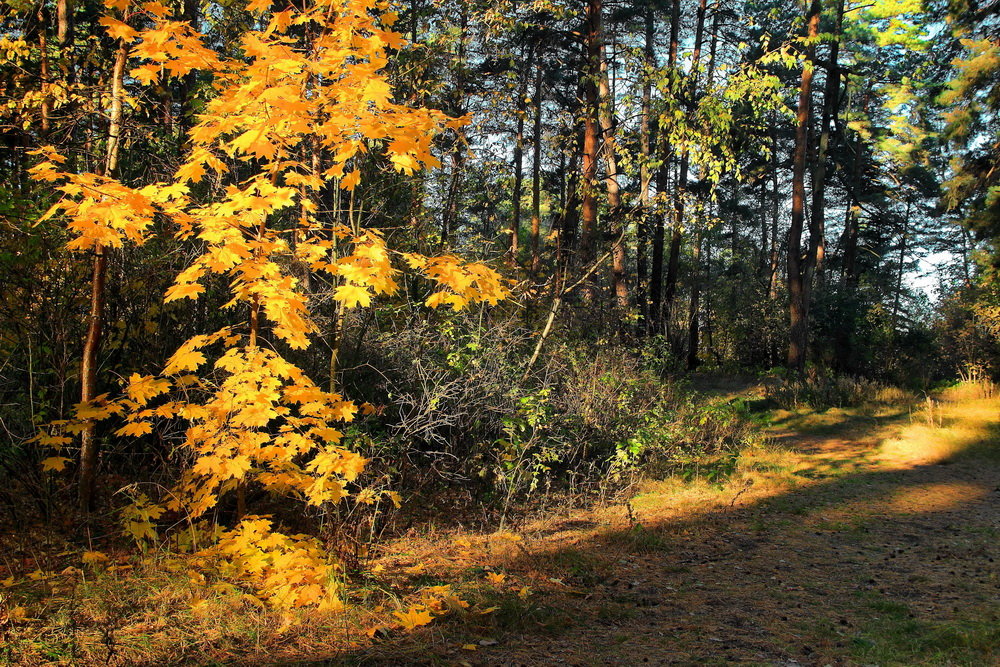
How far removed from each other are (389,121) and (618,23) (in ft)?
63.9

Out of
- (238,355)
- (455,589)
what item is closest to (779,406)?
(455,589)

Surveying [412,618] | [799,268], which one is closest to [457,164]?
[412,618]

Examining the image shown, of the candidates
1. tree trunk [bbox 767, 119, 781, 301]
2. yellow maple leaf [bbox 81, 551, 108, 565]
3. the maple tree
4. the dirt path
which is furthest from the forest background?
tree trunk [bbox 767, 119, 781, 301]

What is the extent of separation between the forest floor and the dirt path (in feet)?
0.06

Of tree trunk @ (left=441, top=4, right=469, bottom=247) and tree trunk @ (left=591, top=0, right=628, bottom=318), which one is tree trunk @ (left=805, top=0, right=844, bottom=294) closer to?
tree trunk @ (left=591, top=0, right=628, bottom=318)

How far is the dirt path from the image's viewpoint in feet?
12.4

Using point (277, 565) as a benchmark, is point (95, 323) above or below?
above

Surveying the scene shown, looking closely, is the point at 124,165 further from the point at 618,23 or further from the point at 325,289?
the point at 618,23

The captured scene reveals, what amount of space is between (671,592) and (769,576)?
949 mm

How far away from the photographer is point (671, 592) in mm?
4836

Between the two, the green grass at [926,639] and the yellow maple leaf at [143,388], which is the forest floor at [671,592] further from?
the yellow maple leaf at [143,388]

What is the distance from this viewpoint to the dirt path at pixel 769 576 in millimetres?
3783

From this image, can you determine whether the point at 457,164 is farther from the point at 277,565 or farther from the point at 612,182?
Result: the point at 277,565

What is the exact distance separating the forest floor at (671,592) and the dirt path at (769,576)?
2 centimetres
